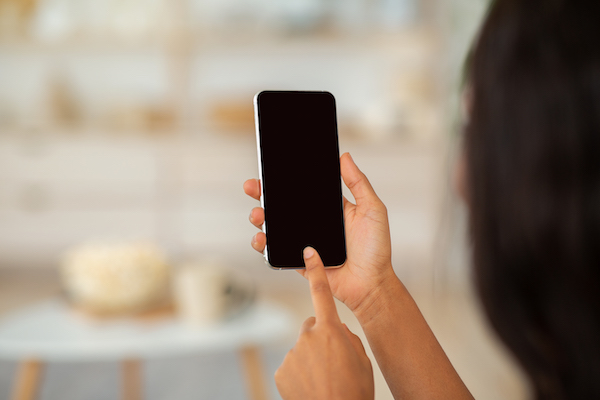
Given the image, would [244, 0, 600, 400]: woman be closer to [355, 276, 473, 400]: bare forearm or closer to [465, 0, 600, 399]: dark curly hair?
[465, 0, 600, 399]: dark curly hair

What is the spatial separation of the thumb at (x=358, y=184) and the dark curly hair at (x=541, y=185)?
21cm

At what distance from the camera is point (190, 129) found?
313 cm

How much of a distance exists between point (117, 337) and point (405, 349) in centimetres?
73

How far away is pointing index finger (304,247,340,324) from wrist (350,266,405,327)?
95 millimetres

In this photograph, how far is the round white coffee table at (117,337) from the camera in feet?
3.60

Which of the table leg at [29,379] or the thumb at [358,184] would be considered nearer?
the thumb at [358,184]

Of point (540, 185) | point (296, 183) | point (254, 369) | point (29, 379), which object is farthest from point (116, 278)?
point (540, 185)

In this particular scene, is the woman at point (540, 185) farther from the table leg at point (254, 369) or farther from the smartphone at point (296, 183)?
the table leg at point (254, 369)

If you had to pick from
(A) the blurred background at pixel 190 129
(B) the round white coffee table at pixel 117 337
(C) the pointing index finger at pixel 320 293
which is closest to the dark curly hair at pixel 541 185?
(C) the pointing index finger at pixel 320 293

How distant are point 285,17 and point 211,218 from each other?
1188 millimetres

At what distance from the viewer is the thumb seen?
2.07 ft

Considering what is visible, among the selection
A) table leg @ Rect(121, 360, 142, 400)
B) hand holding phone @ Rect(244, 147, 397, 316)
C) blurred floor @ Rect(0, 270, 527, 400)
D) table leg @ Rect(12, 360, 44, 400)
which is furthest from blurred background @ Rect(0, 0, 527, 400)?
hand holding phone @ Rect(244, 147, 397, 316)

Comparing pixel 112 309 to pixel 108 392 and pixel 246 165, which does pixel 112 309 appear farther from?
pixel 246 165

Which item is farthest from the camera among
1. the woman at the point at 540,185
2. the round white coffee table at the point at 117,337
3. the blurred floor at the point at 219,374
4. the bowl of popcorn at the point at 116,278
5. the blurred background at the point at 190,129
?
the blurred background at the point at 190,129
